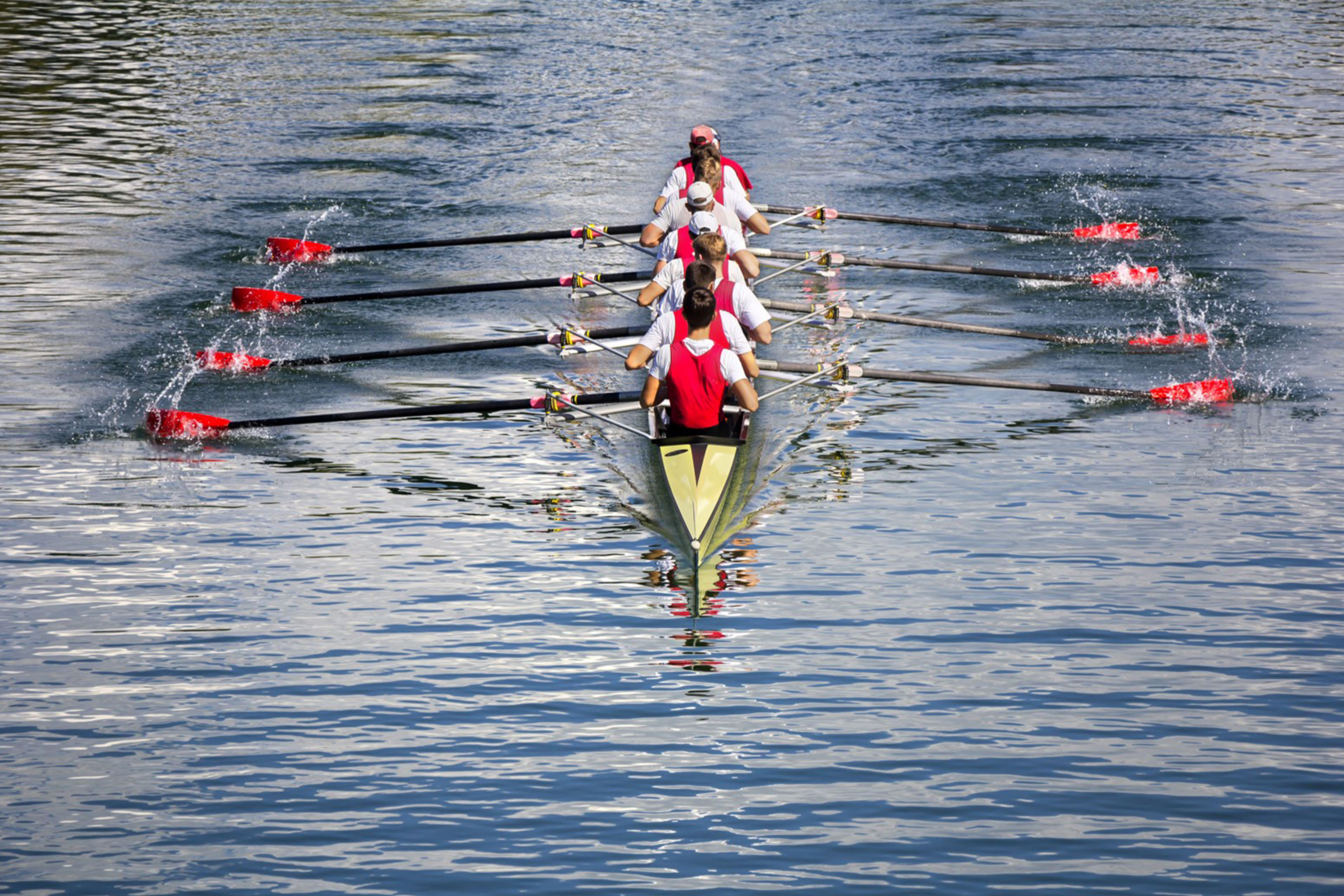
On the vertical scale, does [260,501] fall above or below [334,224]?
below

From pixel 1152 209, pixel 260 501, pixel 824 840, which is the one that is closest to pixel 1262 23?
pixel 1152 209

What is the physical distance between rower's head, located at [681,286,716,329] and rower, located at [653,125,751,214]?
14.9 ft

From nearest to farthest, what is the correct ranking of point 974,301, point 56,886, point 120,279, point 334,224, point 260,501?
point 56,886 → point 260,501 → point 974,301 → point 120,279 → point 334,224

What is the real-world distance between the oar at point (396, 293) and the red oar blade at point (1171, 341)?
5199 mm

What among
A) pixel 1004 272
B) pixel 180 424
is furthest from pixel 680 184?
pixel 180 424

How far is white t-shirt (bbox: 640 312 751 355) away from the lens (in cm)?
1220

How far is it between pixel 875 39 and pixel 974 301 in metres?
21.1

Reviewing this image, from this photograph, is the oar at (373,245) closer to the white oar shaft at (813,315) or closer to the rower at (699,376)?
the white oar shaft at (813,315)

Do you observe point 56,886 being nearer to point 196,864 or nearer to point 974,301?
point 196,864

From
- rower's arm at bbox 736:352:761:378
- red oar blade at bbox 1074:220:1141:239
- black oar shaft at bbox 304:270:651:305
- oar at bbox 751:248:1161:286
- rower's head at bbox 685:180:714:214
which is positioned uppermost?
red oar blade at bbox 1074:220:1141:239

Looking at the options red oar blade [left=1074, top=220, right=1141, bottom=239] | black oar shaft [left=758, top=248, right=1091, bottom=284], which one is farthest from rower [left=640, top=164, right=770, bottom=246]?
red oar blade [left=1074, top=220, right=1141, bottom=239]

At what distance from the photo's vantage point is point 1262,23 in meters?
40.0

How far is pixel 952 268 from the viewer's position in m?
18.3

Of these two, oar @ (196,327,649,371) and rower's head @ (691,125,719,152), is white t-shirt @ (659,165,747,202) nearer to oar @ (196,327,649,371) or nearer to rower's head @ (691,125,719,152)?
rower's head @ (691,125,719,152)
